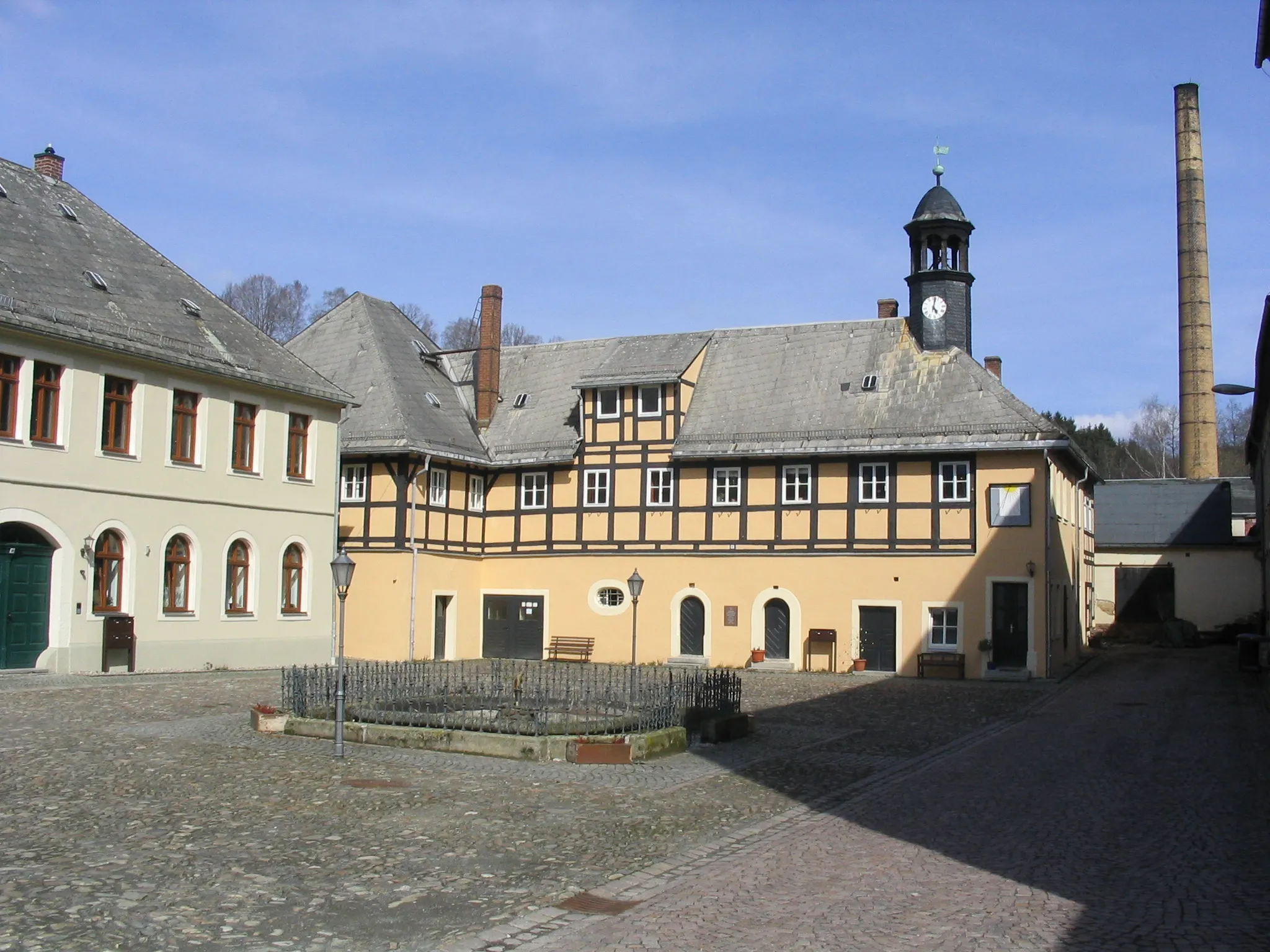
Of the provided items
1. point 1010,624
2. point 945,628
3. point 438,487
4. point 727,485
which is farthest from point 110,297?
point 1010,624

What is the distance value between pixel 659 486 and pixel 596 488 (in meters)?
1.96

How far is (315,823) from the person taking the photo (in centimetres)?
1111

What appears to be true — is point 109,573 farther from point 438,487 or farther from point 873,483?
point 873,483

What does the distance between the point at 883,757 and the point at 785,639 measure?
17.6m

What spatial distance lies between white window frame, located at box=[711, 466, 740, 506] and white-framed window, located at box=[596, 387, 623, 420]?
358 centimetres

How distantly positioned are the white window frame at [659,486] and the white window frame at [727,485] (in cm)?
132

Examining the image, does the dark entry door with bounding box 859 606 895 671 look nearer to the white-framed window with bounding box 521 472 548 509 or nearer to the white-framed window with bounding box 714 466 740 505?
the white-framed window with bounding box 714 466 740 505

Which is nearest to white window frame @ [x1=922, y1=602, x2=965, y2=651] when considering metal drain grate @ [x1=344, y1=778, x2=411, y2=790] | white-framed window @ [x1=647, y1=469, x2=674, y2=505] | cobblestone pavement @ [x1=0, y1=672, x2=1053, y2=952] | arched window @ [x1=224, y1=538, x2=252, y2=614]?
white-framed window @ [x1=647, y1=469, x2=674, y2=505]

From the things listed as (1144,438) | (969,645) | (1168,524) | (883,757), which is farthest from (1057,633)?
(1144,438)

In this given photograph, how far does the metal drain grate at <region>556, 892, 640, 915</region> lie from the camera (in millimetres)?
8539

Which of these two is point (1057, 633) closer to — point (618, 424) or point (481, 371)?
point (618, 424)

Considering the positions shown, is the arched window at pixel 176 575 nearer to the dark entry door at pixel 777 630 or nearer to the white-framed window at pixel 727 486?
the white-framed window at pixel 727 486

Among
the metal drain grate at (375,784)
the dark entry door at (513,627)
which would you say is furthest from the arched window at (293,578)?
the metal drain grate at (375,784)

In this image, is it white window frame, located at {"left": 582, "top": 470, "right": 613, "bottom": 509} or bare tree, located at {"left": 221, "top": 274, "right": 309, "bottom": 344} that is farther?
bare tree, located at {"left": 221, "top": 274, "right": 309, "bottom": 344}
